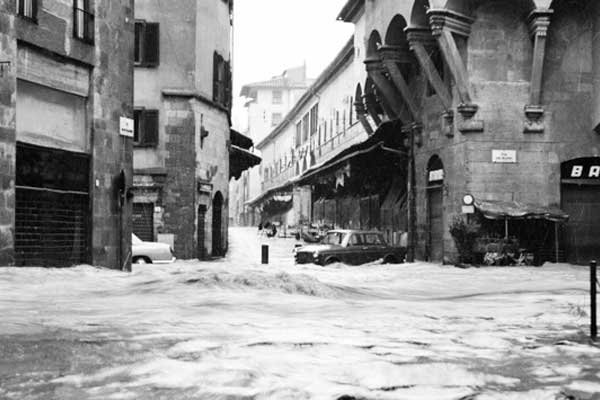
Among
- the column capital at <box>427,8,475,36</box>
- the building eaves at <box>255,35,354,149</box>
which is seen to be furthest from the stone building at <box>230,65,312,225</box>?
the column capital at <box>427,8,475,36</box>

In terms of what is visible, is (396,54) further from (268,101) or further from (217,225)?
(268,101)

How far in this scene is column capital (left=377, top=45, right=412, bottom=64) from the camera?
28844 millimetres

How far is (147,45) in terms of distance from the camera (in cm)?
2875

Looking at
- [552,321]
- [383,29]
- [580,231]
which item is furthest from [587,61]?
[552,321]

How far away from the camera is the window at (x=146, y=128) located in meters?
28.5

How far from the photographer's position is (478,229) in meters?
23.5

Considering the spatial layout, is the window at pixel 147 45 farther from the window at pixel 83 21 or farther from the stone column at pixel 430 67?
the window at pixel 83 21

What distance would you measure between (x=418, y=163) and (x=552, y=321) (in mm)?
17869

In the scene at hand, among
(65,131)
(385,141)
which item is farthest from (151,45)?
(65,131)

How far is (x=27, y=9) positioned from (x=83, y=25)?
2.04 metres

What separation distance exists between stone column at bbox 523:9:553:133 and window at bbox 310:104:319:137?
35143mm

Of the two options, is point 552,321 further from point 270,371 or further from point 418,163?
point 418,163

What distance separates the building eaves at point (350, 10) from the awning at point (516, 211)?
15465 mm

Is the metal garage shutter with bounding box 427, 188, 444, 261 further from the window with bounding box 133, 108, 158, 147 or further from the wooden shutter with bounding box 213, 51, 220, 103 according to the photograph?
the window with bounding box 133, 108, 158, 147
